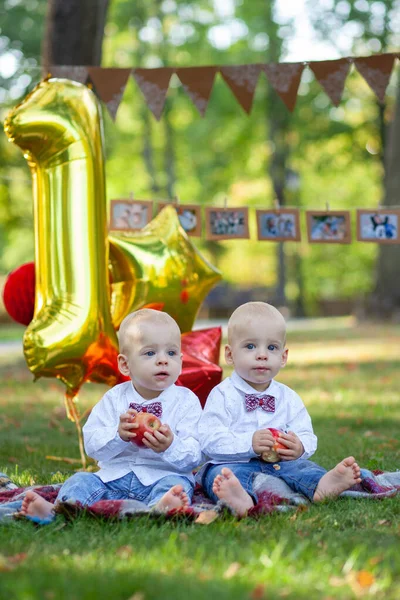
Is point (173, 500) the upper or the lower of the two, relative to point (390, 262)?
lower

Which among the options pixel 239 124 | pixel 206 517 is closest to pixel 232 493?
pixel 206 517

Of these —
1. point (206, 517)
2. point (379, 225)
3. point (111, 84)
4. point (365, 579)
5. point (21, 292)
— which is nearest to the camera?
point (365, 579)

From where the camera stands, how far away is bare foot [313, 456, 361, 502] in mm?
3748

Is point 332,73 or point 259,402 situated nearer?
point 259,402

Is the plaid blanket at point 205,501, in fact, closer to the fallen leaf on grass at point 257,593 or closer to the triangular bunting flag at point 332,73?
the fallen leaf on grass at point 257,593

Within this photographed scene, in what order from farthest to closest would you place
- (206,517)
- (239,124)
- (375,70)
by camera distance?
(239,124) < (375,70) < (206,517)

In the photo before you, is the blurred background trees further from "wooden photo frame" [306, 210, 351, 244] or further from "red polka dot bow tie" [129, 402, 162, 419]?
"red polka dot bow tie" [129, 402, 162, 419]

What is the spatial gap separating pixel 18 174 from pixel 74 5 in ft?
42.7

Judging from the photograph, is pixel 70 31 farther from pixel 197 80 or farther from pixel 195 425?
pixel 195 425

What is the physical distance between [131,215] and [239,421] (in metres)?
2.96

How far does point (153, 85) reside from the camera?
6.20 m

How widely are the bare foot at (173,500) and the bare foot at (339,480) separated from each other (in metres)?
0.67

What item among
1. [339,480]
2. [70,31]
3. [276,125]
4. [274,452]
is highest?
[276,125]

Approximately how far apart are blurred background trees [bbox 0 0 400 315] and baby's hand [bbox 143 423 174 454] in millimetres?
12944
